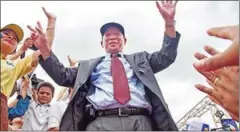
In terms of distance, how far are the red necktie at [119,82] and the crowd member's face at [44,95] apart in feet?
3.72

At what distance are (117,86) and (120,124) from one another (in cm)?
33

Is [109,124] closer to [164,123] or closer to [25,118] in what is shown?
[164,123]

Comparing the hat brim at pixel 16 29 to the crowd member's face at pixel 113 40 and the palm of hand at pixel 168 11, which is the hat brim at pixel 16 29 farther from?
the palm of hand at pixel 168 11

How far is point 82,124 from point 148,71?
66 centimetres

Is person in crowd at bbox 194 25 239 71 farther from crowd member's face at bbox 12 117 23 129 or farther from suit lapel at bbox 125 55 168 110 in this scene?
crowd member's face at bbox 12 117 23 129

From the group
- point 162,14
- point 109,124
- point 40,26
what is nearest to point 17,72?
point 40,26

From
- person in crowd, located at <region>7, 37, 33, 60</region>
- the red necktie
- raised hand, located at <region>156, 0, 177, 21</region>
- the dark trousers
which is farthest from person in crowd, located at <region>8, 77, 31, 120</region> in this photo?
raised hand, located at <region>156, 0, 177, 21</region>

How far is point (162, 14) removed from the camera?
328cm

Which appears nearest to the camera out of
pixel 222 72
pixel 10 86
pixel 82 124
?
pixel 222 72

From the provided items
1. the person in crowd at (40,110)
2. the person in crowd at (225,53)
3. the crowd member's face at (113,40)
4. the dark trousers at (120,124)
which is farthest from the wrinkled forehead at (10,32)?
the person in crowd at (225,53)

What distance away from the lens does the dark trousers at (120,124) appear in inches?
117

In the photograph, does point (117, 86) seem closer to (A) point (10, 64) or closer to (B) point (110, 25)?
(B) point (110, 25)

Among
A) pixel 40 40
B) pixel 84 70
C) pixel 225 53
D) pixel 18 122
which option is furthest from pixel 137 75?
pixel 225 53

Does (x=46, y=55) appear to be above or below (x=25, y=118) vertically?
above
